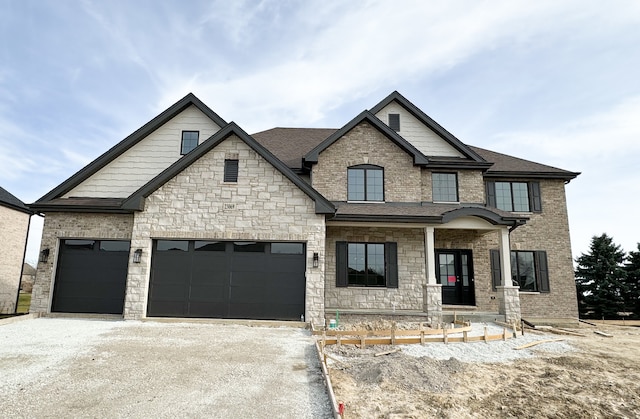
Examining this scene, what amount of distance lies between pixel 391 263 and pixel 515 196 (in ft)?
22.3

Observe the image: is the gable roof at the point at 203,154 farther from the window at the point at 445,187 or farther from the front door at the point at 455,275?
the front door at the point at 455,275

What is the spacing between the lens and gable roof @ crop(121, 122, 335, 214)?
449 inches

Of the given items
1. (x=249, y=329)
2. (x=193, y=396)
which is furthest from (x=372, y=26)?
(x=193, y=396)

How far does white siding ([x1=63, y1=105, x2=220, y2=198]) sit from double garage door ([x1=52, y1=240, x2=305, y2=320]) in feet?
8.52

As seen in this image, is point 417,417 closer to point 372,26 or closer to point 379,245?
point 379,245

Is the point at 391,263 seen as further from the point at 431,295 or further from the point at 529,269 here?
the point at 529,269

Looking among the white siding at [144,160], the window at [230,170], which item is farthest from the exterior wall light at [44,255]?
the window at [230,170]

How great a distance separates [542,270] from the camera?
14727 mm

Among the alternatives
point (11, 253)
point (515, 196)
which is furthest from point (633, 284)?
point (11, 253)

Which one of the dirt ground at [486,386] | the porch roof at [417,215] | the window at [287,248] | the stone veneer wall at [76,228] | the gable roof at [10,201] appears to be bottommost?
the dirt ground at [486,386]

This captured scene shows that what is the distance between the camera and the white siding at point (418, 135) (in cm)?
1526

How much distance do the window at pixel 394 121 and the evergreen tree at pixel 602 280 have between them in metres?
14.2

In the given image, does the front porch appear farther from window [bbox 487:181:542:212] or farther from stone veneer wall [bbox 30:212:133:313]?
stone veneer wall [bbox 30:212:133:313]

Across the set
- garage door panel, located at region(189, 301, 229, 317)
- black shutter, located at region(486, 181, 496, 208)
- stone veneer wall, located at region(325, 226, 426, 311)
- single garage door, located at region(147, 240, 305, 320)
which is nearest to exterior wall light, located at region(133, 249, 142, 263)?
single garage door, located at region(147, 240, 305, 320)
